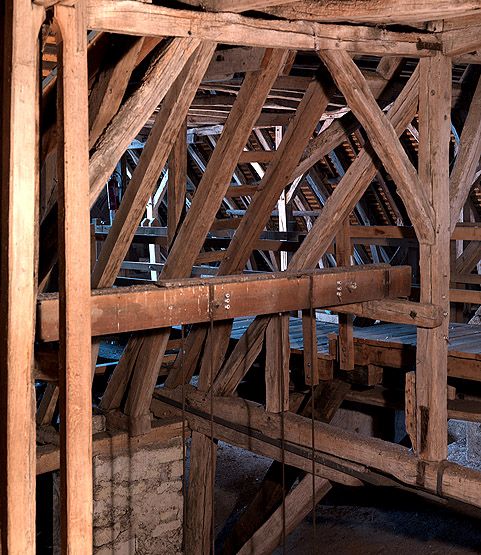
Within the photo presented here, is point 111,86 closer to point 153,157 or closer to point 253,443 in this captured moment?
point 153,157

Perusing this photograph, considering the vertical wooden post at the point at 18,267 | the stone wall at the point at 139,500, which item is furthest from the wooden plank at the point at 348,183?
the vertical wooden post at the point at 18,267

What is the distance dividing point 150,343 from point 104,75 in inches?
77.9

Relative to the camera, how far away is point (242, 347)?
6.14 meters

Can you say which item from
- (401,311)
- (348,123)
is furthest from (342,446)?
(348,123)

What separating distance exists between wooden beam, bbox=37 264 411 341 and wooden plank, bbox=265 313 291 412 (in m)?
0.86

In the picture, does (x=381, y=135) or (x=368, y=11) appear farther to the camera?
(x=381, y=135)

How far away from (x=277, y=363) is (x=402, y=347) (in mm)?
976

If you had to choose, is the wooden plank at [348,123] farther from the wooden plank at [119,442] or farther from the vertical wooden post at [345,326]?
the wooden plank at [119,442]

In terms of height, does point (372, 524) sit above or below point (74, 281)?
below

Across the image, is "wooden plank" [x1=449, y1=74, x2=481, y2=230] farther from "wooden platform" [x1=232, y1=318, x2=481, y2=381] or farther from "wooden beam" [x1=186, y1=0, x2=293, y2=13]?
"wooden beam" [x1=186, y1=0, x2=293, y2=13]

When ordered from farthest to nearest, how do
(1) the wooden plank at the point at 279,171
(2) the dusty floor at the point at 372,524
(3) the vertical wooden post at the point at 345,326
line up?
(2) the dusty floor at the point at 372,524 → (3) the vertical wooden post at the point at 345,326 → (1) the wooden plank at the point at 279,171

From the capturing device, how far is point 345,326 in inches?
253

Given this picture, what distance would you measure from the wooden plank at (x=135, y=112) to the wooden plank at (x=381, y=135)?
963 millimetres

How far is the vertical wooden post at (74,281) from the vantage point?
2820mm
